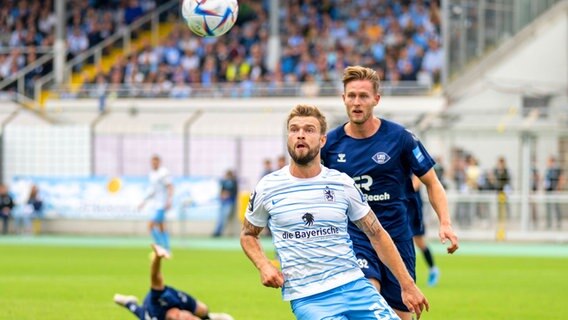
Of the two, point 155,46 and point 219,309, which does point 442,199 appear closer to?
point 219,309

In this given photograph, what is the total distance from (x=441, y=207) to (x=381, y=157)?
0.60 m

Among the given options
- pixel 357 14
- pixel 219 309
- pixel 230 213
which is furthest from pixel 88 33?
pixel 219 309

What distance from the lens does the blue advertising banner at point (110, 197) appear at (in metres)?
33.8

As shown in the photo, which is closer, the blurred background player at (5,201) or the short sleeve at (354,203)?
the short sleeve at (354,203)

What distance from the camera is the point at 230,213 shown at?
3375 cm

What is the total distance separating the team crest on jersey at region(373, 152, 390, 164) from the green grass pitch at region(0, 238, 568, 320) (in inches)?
202

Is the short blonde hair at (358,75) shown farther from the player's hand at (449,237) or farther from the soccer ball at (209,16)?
the soccer ball at (209,16)

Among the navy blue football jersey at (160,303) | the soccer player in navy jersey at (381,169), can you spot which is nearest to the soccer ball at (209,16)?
Result: the soccer player in navy jersey at (381,169)

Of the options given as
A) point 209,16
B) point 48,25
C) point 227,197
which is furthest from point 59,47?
point 209,16

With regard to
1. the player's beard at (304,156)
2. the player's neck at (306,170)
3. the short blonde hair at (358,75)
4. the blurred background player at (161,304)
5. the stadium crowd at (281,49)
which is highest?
the stadium crowd at (281,49)

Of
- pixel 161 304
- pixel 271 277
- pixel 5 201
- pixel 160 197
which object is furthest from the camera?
pixel 5 201

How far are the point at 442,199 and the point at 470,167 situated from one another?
78.8 ft

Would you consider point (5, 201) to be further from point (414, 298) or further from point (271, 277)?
point (271, 277)

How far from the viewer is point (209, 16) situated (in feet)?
35.2
